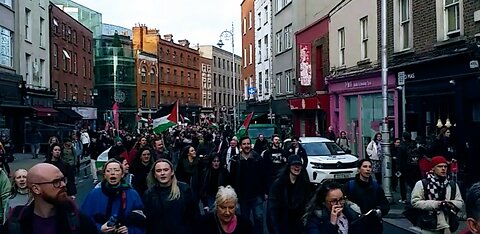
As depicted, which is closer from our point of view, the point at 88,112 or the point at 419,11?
the point at 419,11

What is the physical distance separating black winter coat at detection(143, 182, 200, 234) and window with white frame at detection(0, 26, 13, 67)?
91.0 feet

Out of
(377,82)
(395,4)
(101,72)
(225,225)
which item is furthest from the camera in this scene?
(101,72)

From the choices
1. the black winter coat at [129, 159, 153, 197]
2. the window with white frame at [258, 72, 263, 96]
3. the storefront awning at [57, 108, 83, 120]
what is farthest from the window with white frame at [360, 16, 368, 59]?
the storefront awning at [57, 108, 83, 120]

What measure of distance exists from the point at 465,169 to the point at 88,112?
1630 inches

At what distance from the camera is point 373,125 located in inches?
939

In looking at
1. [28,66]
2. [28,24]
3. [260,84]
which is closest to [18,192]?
[28,66]

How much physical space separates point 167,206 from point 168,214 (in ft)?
0.26

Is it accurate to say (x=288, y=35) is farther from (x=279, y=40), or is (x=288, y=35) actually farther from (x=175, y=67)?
(x=175, y=67)

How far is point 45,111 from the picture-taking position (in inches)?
1517

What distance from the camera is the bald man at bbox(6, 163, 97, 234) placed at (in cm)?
394

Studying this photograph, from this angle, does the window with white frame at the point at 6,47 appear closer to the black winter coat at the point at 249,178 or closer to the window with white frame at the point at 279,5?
the window with white frame at the point at 279,5

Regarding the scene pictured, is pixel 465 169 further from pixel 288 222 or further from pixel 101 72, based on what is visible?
pixel 101 72

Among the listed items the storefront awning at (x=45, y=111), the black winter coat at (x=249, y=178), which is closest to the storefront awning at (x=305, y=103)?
the storefront awning at (x=45, y=111)

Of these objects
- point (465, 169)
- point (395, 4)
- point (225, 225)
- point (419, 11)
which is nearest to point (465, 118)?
point (465, 169)
